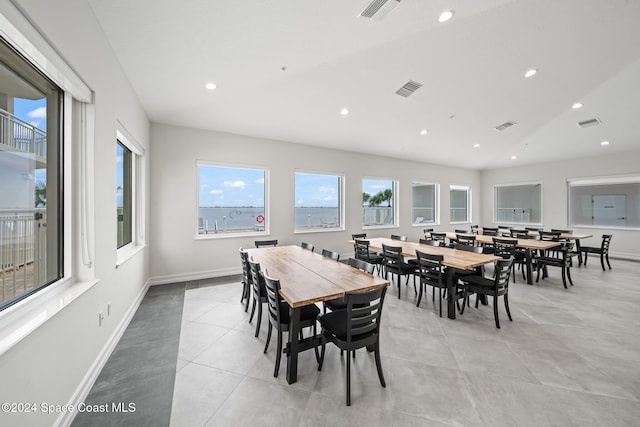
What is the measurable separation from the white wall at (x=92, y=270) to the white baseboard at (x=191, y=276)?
133 cm

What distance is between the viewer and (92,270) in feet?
6.72

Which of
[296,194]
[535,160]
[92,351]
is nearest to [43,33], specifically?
[92,351]

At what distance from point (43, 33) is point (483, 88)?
539 centimetres

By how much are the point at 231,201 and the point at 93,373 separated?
12.1 feet

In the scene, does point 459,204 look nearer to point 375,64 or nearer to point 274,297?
point 375,64

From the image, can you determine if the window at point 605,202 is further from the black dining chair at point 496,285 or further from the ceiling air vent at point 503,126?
the black dining chair at point 496,285

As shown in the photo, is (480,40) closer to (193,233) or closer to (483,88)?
(483,88)

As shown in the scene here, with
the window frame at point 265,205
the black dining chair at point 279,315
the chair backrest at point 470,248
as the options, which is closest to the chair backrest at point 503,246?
the chair backrest at point 470,248

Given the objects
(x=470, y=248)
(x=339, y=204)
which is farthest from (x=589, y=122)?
(x=339, y=204)

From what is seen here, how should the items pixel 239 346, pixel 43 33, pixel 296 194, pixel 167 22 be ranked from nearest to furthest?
1. pixel 43 33
2. pixel 167 22
3. pixel 239 346
4. pixel 296 194

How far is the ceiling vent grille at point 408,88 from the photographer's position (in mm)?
3980

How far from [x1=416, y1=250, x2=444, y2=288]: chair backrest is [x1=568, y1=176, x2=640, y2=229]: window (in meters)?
7.72

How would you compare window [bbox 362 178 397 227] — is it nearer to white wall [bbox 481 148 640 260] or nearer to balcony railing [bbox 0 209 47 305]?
white wall [bbox 481 148 640 260]

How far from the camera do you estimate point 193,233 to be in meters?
4.78
